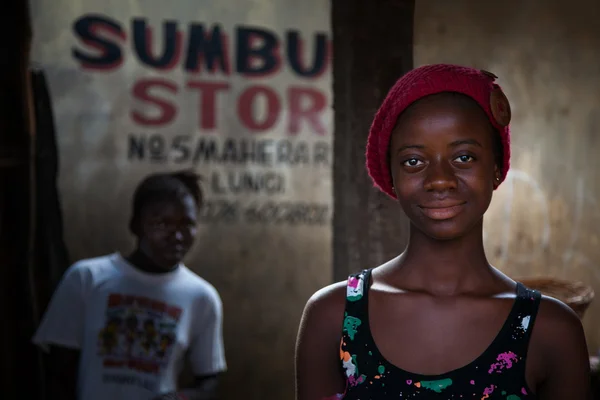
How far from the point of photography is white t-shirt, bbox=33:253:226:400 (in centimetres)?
325

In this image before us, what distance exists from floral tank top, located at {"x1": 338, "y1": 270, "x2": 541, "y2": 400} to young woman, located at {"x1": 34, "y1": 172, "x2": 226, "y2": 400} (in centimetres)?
183

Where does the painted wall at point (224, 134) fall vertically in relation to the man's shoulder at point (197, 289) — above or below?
above

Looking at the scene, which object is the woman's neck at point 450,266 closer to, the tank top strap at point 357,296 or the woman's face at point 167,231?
the tank top strap at point 357,296

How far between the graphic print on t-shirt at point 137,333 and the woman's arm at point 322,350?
69.8 inches

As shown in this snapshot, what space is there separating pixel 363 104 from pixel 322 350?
0.82 metres

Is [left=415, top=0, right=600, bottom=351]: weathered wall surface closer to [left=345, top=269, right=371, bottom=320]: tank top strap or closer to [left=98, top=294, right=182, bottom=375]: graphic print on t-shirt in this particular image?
[left=98, top=294, right=182, bottom=375]: graphic print on t-shirt

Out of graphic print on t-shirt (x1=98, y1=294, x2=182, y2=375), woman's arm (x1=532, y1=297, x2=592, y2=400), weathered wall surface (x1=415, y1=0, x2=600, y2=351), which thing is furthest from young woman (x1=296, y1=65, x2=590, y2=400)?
weathered wall surface (x1=415, y1=0, x2=600, y2=351)

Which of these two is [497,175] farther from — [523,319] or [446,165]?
[523,319]

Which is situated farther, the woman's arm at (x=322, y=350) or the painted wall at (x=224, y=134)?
the painted wall at (x=224, y=134)

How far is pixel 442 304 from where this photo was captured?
63.1 inches

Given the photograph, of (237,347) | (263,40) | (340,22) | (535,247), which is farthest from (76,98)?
(535,247)

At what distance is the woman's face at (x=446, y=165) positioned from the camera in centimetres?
154

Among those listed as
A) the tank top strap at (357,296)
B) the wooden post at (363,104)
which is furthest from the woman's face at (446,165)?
the wooden post at (363,104)

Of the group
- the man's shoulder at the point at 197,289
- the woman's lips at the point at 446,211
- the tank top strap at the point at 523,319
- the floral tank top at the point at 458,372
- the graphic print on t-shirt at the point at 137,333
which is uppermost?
the woman's lips at the point at 446,211
